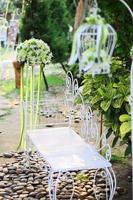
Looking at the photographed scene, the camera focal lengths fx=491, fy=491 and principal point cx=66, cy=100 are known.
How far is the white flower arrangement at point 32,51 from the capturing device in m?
4.46

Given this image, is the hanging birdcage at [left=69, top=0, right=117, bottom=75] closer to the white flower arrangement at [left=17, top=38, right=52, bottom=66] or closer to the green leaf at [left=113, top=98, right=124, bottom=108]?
the green leaf at [left=113, top=98, right=124, bottom=108]

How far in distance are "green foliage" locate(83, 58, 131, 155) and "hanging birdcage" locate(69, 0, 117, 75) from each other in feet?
4.85

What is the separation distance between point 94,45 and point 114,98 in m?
1.78

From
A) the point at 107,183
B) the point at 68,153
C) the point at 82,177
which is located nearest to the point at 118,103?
the point at 68,153

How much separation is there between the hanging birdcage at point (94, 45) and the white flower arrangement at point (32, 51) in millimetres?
2458

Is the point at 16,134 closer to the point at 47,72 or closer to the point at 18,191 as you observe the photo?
the point at 18,191

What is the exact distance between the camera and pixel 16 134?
584 cm

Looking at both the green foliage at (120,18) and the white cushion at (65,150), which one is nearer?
the white cushion at (65,150)

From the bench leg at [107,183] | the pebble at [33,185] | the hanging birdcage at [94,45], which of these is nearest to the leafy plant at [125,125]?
the bench leg at [107,183]

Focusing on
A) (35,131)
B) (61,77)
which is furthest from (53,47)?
(35,131)

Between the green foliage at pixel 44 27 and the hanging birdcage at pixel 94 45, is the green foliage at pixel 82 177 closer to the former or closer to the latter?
the hanging birdcage at pixel 94 45

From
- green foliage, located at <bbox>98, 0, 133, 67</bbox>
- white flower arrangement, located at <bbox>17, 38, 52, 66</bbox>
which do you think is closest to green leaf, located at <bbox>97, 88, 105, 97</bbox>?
green foliage, located at <bbox>98, 0, 133, 67</bbox>

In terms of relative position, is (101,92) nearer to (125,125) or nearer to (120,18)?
(125,125)

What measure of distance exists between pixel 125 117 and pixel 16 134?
2.55 m
